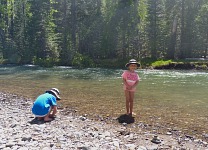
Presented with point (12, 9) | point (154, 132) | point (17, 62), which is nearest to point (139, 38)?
point (17, 62)

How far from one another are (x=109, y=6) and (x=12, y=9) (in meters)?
24.2

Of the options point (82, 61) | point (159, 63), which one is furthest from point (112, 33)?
point (159, 63)

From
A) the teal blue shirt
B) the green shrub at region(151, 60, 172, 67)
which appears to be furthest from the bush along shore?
the teal blue shirt

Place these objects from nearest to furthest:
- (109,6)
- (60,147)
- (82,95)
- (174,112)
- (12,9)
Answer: (60,147) < (174,112) < (82,95) < (109,6) < (12,9)

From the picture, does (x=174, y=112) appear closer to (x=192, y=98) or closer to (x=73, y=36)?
(x=192, y=98)

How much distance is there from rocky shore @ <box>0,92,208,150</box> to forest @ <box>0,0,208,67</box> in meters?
35.4

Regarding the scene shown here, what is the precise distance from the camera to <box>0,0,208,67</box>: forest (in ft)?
154

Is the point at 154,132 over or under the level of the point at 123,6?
under

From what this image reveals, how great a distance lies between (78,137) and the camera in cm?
791

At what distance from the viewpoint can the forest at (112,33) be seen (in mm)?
46938

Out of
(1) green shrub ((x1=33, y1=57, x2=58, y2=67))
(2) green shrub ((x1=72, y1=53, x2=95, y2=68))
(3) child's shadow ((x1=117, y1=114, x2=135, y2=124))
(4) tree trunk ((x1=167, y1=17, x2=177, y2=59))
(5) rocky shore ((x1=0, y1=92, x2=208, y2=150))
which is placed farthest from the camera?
(4) tree trunk ((x1=167, y1=17, x2=177, y2=59))

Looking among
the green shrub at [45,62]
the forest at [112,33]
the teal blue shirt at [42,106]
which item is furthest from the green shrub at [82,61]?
the teal blue shirt at [42,106]

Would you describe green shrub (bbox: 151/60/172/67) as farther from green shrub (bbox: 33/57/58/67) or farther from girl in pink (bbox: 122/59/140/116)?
girl in pink (bbox: 122/59/140/116)

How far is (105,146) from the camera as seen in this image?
23.7 feet
